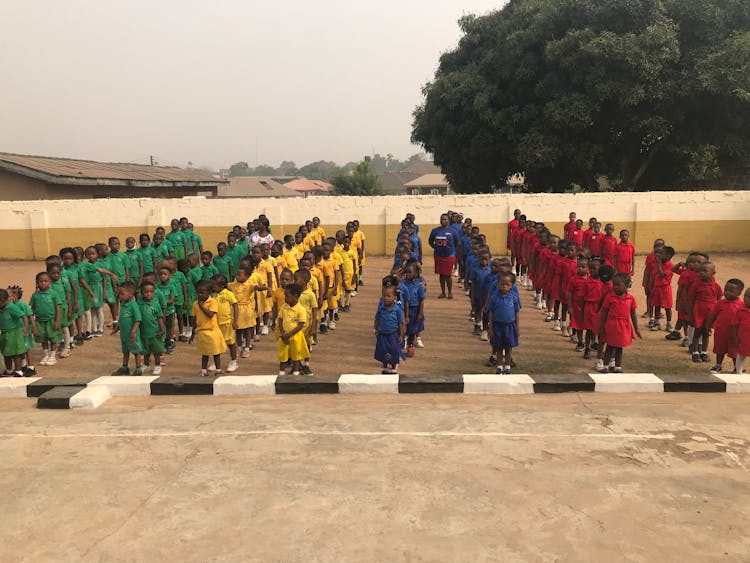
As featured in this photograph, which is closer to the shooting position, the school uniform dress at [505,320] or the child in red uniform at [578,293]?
the school uniform dress at [505,320]

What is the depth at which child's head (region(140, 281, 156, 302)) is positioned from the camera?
23.2ft

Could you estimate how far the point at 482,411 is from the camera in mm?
5707

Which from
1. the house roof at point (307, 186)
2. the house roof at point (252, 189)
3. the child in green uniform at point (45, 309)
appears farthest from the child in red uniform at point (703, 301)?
the house roof at point (307, 186)

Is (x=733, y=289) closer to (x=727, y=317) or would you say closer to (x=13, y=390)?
(x=727, y=317)

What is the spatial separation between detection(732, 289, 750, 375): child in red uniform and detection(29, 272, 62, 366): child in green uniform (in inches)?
328

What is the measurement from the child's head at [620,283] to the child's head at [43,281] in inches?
280

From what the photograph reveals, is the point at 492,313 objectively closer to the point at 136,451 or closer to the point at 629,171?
the point at 136,451

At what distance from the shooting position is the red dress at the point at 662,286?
8.90 meters

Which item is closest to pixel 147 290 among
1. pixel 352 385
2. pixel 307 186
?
pixel 352 385

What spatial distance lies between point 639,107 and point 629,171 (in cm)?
367

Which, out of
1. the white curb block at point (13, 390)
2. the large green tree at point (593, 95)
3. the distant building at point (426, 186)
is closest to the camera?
the white curb block at point (13, 390)

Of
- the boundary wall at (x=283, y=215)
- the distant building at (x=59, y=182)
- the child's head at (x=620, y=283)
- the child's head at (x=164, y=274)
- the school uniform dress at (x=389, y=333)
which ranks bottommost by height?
the school uniform dress at (x=389, y=333)

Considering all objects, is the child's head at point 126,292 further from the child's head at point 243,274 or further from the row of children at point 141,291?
the child's head at point 243,274

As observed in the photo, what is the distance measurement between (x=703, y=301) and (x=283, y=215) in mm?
13361
